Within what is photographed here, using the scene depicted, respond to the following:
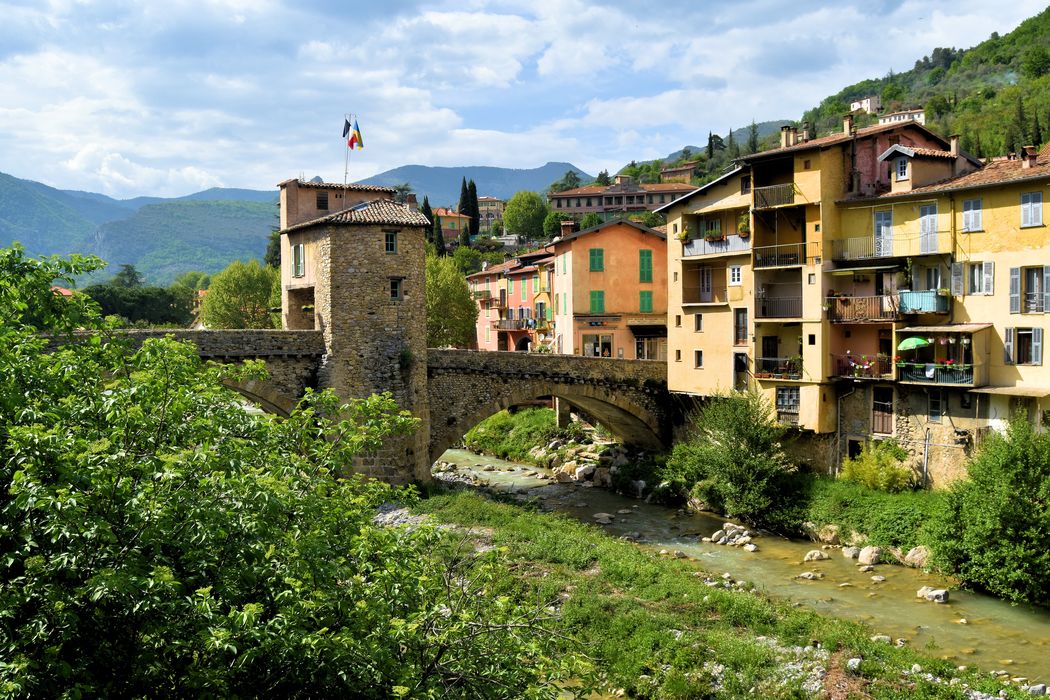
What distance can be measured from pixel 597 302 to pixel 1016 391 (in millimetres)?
23091

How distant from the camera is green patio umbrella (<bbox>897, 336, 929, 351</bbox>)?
96.0 ft

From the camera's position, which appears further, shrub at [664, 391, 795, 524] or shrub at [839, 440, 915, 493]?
shrub at [664, 391, 795, 524]

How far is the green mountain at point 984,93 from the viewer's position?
3246 inches

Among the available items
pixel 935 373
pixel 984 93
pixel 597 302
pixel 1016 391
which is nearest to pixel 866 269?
pixel 935 373

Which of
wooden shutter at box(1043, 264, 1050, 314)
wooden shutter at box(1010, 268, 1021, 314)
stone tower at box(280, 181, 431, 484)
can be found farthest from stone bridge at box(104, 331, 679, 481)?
wooden shutter at box(1043, 264, 1050, 314)

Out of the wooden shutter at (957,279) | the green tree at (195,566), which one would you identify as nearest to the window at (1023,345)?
the wooden shutter at (957,279)

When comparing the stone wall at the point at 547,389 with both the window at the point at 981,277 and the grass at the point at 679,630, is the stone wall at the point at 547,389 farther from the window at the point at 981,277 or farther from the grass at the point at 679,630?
the window at the point at 981,277

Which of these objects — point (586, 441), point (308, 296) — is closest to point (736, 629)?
point (308, 296)

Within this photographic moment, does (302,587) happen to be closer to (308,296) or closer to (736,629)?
(736,629)

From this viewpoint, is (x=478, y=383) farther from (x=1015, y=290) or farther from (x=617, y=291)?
(x=1015, y=290)

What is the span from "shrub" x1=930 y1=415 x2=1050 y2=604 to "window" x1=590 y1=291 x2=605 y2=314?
23.9m

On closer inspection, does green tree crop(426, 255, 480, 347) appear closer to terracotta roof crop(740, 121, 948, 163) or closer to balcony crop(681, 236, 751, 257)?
balcony crop(681, 236, 751, 257)

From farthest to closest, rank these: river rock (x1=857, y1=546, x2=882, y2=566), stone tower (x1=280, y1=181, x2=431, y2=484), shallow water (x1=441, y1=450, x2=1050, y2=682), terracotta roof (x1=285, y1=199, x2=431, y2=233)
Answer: stone tower (x1=280, y1=181, x2=431, y2=484) < terracotta roof (x1=285, y1=199, x2=431, y2=233) < river rock (x1=857, y1=546, x2=882, y2=566) < shallow water (x1=441, y1=450, x2=1050, y2=682)

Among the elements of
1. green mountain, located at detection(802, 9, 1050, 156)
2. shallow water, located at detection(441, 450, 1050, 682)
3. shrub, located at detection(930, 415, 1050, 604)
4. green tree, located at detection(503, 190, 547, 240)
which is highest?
green mountain, located at detection(802, 9, 1050, 156)
